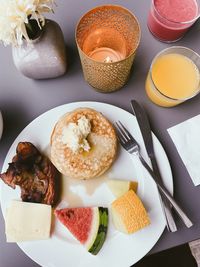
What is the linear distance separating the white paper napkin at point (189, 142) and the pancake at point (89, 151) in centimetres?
22

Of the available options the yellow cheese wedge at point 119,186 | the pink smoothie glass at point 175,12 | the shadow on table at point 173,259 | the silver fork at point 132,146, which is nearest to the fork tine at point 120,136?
the silver fork at point 132,146

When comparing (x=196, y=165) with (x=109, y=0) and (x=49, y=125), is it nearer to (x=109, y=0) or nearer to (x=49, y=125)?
(x=49, y=125)

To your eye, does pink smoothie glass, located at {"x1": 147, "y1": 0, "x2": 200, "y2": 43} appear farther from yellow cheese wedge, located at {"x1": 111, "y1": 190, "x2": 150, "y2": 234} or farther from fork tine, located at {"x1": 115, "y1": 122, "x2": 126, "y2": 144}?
yellow cheese wedge, located at {"x1": 111, "y1": 190, "x2": 150, "y2": 234}

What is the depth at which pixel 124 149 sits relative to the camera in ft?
3.44

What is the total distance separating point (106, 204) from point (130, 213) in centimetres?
11

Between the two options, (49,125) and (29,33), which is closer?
(29,33)

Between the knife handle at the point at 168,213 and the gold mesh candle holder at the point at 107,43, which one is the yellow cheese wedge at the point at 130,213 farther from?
the gold mesh candle holder at the point at 107,43

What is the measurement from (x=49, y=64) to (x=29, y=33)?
0.12 m

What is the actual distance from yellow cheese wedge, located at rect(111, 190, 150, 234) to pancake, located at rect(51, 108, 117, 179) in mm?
114

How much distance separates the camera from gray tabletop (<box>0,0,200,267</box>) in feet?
3.51

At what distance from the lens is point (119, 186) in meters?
1.01

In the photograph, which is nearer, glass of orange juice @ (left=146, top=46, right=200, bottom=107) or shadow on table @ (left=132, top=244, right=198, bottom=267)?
glass of orange juice @ (left=146, top=46, right=200, bottom=107)

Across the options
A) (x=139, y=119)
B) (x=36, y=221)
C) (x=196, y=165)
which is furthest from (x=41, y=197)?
(x=196, y=165)

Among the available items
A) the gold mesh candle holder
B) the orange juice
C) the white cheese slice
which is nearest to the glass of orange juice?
the orange juice
